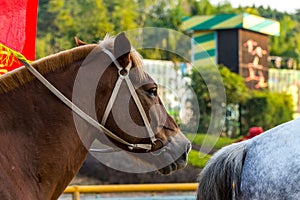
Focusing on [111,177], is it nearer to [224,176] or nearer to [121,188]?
[121,188]

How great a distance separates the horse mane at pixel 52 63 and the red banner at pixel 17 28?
1059 millimetres

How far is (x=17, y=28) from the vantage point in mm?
4227

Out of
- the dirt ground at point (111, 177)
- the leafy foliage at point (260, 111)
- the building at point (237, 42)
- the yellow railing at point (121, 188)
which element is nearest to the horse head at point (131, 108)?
the yellow railing at point (121, 188)

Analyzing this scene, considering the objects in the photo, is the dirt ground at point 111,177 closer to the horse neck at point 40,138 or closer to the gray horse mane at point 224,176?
the gray horse mane at point 224,176

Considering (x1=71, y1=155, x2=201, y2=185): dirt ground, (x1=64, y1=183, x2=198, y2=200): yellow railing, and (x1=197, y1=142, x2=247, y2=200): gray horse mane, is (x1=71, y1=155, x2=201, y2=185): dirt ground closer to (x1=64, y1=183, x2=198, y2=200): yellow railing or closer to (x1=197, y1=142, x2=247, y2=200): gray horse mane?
(x1=64, y1=183, x2=198, y2=200): yellow railing

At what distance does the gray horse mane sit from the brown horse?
489 mm

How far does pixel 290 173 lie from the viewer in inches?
133

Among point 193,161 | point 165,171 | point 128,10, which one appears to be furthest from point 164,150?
point 128,10

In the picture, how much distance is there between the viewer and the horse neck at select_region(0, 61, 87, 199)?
2994mm

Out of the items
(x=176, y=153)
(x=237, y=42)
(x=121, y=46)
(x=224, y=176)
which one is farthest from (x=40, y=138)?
(x=237, y=42)

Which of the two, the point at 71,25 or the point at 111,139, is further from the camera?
the point at 71,25

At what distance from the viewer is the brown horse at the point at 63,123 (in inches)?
118

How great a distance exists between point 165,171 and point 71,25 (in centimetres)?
1526

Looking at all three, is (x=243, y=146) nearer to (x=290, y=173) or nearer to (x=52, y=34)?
(x=290, y=173)
